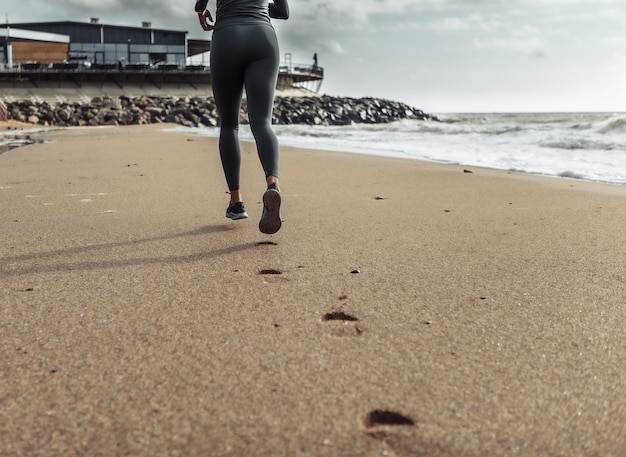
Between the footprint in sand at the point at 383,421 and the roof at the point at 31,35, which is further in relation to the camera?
the roof at the point at 31,35

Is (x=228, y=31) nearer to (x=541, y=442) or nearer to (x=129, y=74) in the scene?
(x=541, y=442)

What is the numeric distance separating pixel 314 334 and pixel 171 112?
25.2 m

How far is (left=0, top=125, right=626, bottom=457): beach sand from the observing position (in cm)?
88

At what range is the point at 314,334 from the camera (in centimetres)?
127

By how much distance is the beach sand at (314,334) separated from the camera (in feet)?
2.88

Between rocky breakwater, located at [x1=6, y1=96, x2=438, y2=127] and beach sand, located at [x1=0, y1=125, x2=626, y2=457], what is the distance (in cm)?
2086

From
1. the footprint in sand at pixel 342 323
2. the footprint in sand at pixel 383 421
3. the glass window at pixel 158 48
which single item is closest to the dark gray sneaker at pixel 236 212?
the footprint in sand at pixel 342 323

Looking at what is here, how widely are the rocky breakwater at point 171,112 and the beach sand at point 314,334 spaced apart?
68.4ft

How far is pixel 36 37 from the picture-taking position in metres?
37.8

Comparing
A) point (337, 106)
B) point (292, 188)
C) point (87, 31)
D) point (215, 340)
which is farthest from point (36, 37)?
point (215, 340)

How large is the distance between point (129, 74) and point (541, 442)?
1570 inches

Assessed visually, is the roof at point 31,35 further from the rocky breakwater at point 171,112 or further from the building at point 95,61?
the rocky breakwater at point 171,112

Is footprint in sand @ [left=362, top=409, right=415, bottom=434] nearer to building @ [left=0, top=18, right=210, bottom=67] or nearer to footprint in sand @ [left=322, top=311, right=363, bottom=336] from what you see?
footprint in sand @ [left=322, top=311, right=363, bottom=336]

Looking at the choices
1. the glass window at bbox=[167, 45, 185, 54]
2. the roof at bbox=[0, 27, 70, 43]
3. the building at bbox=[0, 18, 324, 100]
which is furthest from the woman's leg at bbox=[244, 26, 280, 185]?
the glass window at bbox=[167, 45, 185, 54]
